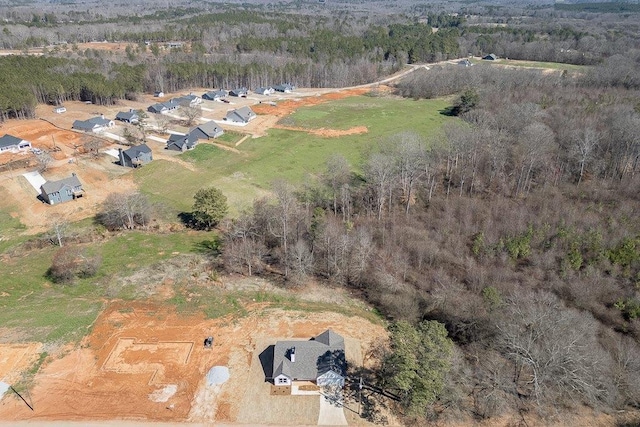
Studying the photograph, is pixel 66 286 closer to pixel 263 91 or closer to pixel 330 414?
pixel 330 414

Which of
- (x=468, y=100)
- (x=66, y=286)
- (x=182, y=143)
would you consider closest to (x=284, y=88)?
(x=468, y=100)

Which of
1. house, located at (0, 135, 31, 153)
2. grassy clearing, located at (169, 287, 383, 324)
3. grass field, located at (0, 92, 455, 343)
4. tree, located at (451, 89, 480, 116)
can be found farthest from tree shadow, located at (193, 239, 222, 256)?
tree, located at (451, 89, 480, 116)

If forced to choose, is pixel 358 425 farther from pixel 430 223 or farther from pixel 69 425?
pixel 430 223

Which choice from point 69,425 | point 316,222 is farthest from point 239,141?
point 69,425

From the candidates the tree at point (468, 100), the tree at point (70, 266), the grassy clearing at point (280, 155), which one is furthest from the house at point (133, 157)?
the tree at point (468, 100)

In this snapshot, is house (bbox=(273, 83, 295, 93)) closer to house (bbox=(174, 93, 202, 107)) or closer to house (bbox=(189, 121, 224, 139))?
house (bbox=(174, 93, 202, 107))
